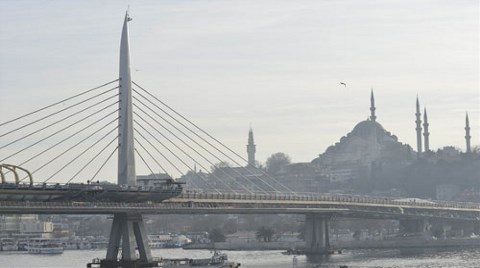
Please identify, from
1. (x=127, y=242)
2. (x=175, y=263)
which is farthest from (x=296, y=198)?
(x=127, y=242)

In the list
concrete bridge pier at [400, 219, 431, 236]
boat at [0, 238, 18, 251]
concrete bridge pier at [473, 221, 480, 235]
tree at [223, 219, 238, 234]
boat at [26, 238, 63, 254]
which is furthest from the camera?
tree at [223, 219, 238, 234]

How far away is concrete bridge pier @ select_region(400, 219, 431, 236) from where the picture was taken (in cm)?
14071

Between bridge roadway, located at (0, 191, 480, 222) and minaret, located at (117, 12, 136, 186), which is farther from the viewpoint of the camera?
minaret, located at (117, 12, 136, 186)

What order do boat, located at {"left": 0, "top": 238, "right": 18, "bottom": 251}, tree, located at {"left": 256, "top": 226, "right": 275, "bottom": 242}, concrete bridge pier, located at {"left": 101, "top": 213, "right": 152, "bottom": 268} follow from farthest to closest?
boat, located at {"left": 0, "top": 238, "right": 18, "bottom": 251} → tree, located at {"left": 256, "top": 226, "right": 275, "bottom": 242} → concrete bridge pier, located at {"left": 101, "top": 213, "right": 152, "bottom": 268}

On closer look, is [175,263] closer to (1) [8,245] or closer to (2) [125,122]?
(2) [125,122]

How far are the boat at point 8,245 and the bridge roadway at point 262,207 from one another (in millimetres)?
56730

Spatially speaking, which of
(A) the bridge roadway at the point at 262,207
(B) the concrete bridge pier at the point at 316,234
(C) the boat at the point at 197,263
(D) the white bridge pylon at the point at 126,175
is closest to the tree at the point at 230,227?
(A) the bridge roadway at the point at 262,207

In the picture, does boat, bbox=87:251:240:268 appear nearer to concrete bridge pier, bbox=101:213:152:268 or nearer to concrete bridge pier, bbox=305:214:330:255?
concrete bridge pier, bbox=101:213:152:268

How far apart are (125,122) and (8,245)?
3644 inches

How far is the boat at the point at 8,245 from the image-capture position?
16138 centimetres

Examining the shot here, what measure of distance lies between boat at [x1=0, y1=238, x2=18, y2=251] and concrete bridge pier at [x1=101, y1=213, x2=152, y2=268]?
82.4 metres

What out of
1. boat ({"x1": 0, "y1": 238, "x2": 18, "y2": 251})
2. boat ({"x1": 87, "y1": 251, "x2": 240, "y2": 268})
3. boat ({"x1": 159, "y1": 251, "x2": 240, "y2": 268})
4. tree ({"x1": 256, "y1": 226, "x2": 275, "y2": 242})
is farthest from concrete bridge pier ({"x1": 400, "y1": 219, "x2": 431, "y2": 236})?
boat ({"x1": 159, "y1": 251, "x2": 240, "y2": 268})

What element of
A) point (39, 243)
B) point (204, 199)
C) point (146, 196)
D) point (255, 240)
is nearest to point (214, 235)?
point (255, 240)

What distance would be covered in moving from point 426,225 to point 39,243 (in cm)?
5215
